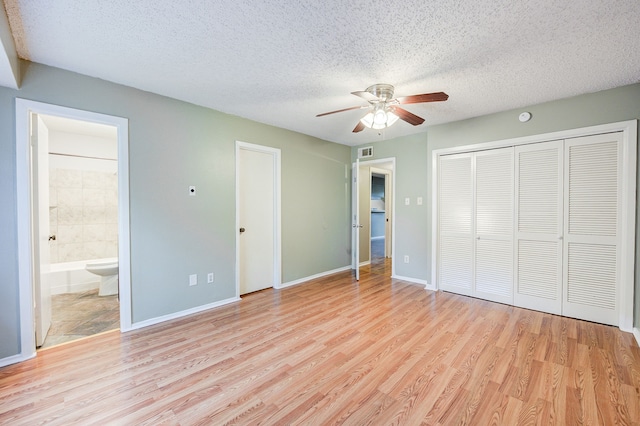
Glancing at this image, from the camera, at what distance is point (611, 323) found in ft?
9.24

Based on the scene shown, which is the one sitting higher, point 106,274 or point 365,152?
point 365,152

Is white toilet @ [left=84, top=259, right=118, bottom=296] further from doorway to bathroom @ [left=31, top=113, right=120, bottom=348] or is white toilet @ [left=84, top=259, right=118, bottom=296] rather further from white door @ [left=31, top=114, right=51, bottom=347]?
white door @ [left=31, top=114, right=51, bottom=347]

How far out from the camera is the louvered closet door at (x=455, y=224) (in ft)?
12.4

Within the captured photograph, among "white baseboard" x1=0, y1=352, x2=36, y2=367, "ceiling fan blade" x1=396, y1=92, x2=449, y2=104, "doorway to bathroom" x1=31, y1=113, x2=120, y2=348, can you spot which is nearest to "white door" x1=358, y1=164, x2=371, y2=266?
"ceiling fan blade" x1=396, y1=92, x2=449, y2=104

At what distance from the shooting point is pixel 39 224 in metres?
2.40

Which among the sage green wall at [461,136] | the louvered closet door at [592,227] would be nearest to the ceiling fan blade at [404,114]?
the sage green wall at [461,136]

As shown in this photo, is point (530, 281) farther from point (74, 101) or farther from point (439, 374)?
point (74, 101)

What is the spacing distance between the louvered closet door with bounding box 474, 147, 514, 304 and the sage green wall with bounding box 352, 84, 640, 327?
31 centimetres

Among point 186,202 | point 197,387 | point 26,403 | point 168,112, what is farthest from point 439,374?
point 168,112

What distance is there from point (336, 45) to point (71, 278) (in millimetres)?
4949

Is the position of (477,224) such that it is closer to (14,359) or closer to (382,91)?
(382,91)

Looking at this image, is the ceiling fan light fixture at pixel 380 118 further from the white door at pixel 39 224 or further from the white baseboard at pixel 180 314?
the white door at pixel 39 224

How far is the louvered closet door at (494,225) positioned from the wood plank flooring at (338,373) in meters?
0.53

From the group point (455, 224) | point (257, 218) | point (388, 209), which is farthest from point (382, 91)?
point (388, 209)
